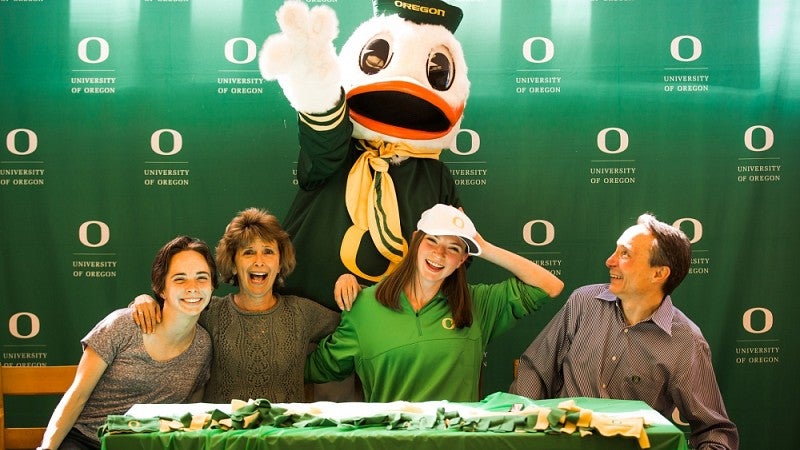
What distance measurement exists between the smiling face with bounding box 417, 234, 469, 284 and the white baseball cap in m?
0.03

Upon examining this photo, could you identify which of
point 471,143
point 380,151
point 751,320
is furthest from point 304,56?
point 751,320

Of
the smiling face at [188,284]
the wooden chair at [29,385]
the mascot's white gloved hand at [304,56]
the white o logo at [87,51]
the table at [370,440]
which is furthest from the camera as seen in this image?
the white o logo at [87,51]

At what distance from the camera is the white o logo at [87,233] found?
12.4 feet

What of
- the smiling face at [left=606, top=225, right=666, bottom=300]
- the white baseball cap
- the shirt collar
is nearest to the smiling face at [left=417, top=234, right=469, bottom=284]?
the white baseball cap

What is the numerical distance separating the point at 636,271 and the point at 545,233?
909 mm

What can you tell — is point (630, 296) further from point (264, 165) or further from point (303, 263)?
point (264, 165)

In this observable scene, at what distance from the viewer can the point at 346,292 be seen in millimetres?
2953

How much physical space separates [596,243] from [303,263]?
139 cm

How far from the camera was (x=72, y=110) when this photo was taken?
12.3 ft

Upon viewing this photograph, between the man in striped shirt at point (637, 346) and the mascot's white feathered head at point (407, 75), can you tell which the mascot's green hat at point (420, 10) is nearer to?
the mascot's white feathered head at point (407, 75)

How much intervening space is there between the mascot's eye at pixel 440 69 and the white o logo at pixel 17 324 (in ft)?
6.63

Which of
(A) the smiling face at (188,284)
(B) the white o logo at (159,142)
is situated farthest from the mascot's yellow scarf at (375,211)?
(B) the white o logo at (159,142)

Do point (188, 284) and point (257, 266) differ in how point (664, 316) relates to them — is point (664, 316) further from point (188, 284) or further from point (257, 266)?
point (188, 284)

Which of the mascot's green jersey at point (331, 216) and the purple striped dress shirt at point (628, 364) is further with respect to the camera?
the mascot's green jersey at point (331, 216)
